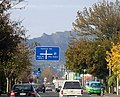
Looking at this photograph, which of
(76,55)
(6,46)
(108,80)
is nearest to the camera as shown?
(6,46)

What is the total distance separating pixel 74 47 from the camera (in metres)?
91.9

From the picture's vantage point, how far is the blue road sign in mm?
62866

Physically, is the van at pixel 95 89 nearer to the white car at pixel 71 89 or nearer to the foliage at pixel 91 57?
the foliage at pixel 91 57

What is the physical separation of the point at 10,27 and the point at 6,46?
1720 mm

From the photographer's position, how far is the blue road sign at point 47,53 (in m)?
62.9

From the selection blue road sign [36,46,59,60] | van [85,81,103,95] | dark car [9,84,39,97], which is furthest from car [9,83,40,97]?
van [85,81,103,95]

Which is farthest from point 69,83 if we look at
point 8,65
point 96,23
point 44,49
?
point 96,23

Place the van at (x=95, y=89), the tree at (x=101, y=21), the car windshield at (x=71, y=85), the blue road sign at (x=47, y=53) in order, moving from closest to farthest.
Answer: the car windshield at (x=71, y=85)
the blue road sign at (x=47, y=53)
the van at (x=95, y=89)
the tree at (x=101, y=21)

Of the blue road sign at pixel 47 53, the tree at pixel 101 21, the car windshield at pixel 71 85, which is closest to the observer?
the car windshield at pixel 71 85

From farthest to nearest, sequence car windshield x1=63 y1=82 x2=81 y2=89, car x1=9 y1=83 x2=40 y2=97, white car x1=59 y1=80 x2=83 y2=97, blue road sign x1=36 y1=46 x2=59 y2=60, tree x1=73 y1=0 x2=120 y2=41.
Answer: tree x1=73 y1=0 x2=120 y2=41, blue road sign x1=36 y1=46 x2=59 y2=60, car windshield x1=63 y1=82 x2=81 y2=89, white car x1=59 y1=80 x2=83 y2=97, car x1=9 y1=83 x2=40 y2=97

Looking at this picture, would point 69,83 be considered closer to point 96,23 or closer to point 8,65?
point 8,65

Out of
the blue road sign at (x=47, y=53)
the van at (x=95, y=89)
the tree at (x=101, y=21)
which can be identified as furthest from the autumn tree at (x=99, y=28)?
the blue road sign at (x=47, y=53)

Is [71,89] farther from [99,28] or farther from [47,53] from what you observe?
[99,28]

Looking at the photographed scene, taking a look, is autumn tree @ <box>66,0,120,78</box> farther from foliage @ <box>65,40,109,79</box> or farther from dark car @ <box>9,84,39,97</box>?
dark car @ <box>9,84,39,97</box>
